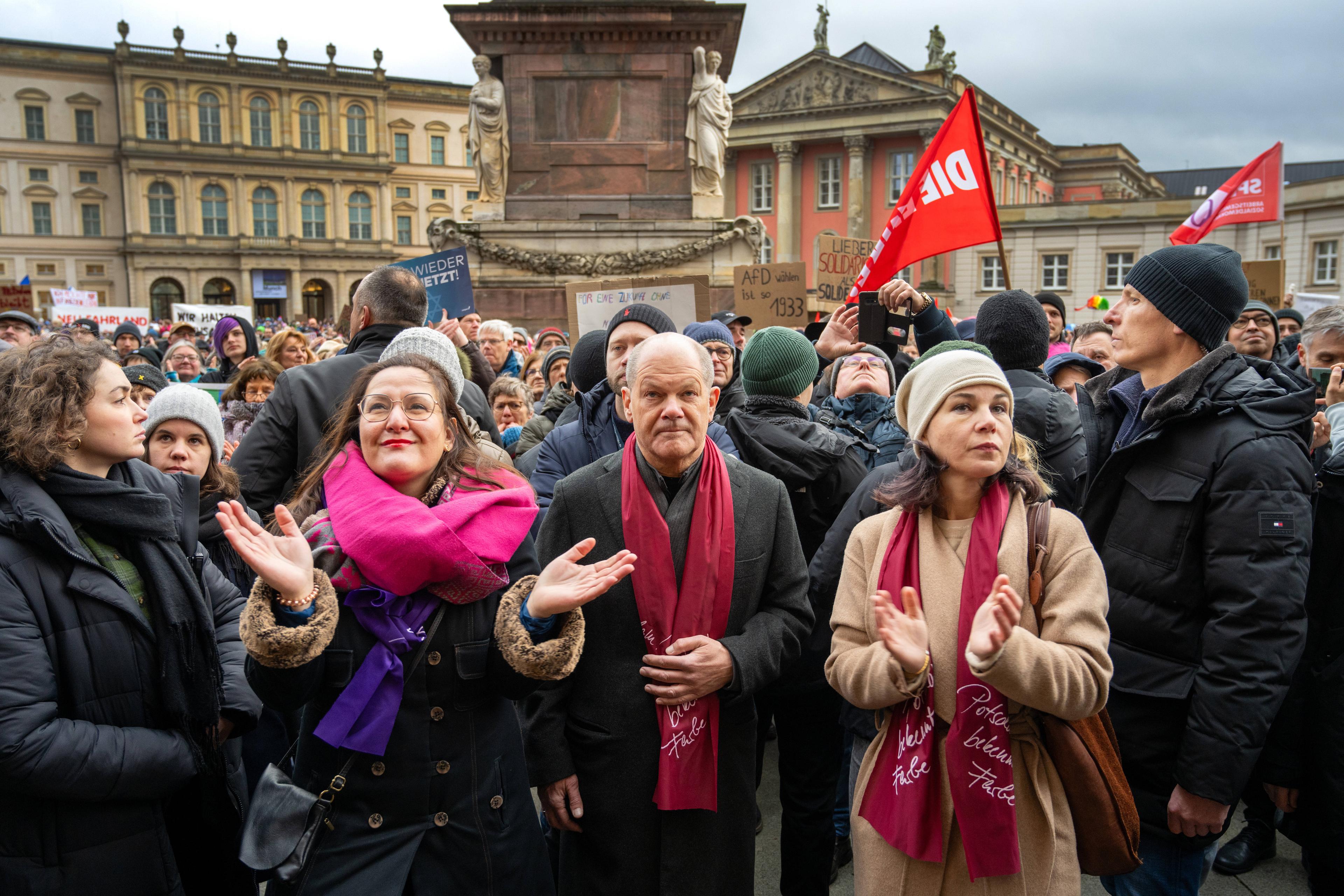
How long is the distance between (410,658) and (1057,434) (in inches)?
96.4

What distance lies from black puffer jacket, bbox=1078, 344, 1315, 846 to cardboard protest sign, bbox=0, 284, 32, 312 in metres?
16.4

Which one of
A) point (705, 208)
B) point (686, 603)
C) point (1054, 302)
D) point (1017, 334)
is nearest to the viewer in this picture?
point (686, 603)

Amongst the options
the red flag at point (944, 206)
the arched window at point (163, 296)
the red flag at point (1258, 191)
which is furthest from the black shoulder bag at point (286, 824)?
the arched window at point (163, 296)

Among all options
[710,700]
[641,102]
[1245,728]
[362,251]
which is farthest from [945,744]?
[362,251]

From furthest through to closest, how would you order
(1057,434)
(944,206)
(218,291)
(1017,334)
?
1. (218,291)
2. (944,206)
3. (1017,334)
4. (1057,434)

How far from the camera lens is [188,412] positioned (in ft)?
11.2

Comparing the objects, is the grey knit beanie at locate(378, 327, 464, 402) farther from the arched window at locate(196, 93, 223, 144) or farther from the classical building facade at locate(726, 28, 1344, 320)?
the arched window at locate(196, 93, 223, 144)

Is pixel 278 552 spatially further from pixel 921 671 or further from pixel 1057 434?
pixel 1057 434

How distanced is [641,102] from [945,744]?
11962 millimetres

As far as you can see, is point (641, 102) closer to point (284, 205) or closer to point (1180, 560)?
point (1180, 560)

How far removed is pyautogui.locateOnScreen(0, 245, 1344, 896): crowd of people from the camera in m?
2.14

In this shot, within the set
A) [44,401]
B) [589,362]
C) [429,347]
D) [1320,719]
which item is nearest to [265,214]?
[589,362]

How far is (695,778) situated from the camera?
2.49 meters

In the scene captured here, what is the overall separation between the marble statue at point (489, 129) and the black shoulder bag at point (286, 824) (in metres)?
11.3
